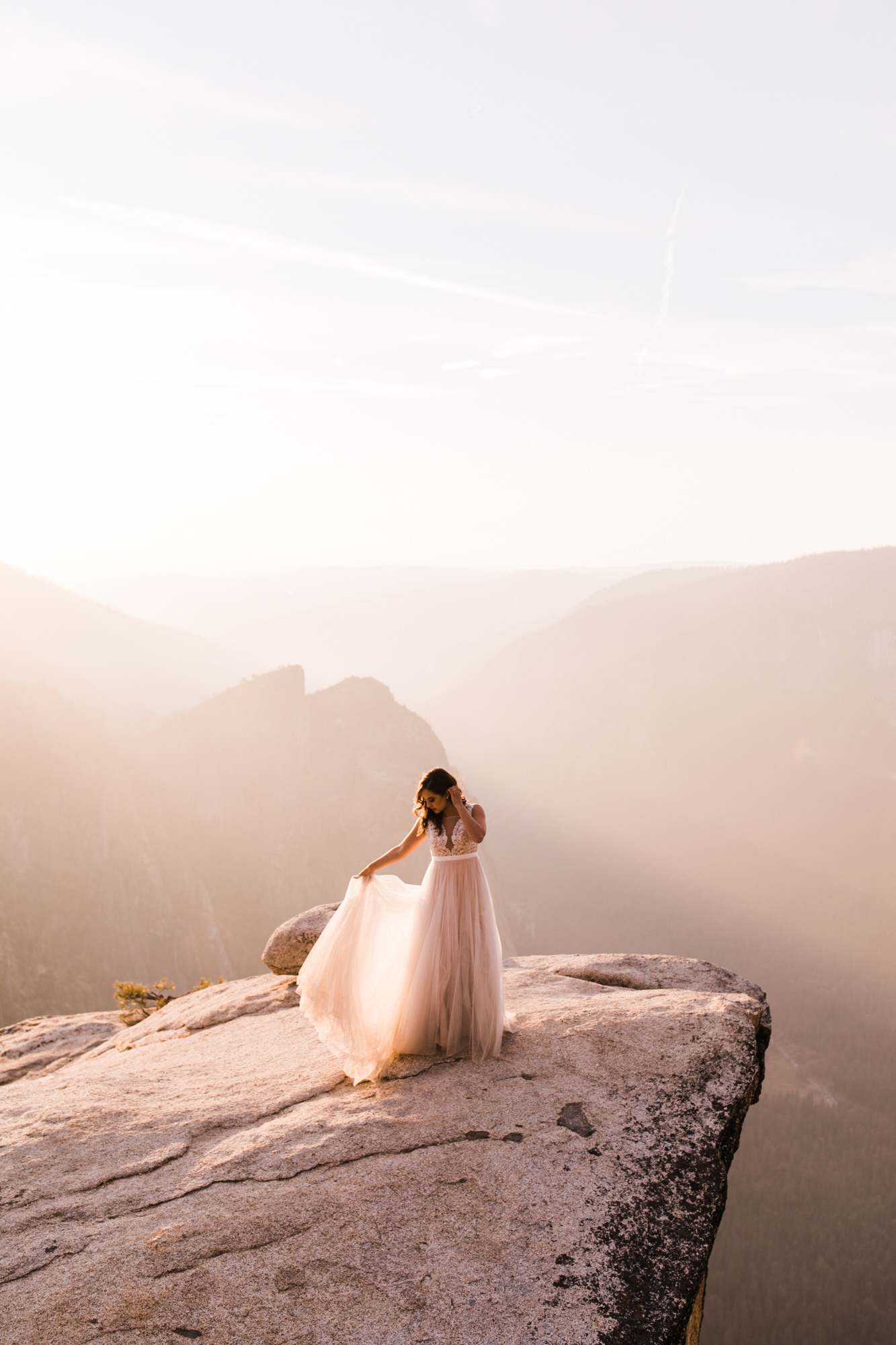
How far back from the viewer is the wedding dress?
7.26 meters

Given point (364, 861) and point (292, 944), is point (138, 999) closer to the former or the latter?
point (292, 944)

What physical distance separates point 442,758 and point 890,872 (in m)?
95.0

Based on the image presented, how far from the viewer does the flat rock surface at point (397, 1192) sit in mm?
4551

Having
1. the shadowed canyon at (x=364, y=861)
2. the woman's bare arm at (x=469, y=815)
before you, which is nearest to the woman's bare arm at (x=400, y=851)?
the woman's bare arm at (x=469, y=815)

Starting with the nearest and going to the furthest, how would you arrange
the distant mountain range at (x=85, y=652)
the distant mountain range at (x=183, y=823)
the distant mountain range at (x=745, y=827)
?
the distant mountain range at (x=183, y=823), the distant mountain range at (x=85, y=652), the distant mountain range at (x=745, y=827)

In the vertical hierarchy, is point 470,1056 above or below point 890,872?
above

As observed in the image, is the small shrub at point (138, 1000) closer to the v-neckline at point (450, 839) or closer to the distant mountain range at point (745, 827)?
the v-neckline at point (450, 839)

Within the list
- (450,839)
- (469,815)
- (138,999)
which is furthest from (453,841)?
(138,999)

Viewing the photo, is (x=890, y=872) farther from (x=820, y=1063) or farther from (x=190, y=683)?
(x=190, y=683)

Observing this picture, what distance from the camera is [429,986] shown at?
7285 millimetres

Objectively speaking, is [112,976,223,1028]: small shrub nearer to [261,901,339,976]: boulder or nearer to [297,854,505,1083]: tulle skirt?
[261,901,339,976]: boulder

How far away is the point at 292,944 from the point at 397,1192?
7.85m

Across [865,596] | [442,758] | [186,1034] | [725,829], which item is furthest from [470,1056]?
[865,596]

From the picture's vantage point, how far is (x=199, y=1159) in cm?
610
